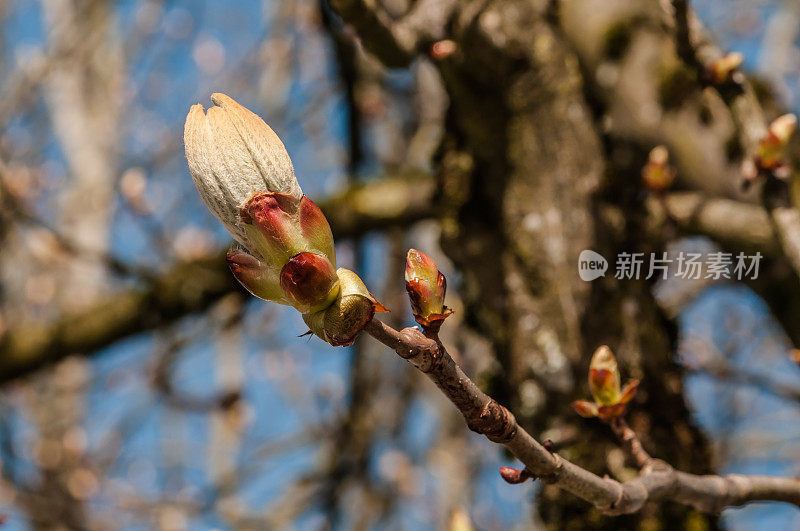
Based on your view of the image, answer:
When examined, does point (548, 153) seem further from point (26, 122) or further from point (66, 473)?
point (26, 122)

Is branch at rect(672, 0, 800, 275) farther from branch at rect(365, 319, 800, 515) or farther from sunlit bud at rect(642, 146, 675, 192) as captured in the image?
branch at rect(365, 319, 800, 515)

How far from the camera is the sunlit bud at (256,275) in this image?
0.52m

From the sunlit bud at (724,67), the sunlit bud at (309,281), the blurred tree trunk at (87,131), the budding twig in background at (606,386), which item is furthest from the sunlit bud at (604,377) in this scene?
the blurred tree trunk at (87,131)

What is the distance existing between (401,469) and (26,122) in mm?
3834

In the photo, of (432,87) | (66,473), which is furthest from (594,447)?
(66,473)

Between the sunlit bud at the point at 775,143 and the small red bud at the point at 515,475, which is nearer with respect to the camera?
the small red bud at the point at 515,475

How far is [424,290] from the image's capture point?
0.55m

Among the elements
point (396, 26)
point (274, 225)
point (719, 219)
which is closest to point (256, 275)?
point (274, 225)

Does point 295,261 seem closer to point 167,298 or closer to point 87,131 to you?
point 167,298

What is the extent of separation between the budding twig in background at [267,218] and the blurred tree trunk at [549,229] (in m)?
0.66

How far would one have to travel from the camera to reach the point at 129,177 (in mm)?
2229

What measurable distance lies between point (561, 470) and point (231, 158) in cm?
40

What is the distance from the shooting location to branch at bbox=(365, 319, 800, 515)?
0.51m

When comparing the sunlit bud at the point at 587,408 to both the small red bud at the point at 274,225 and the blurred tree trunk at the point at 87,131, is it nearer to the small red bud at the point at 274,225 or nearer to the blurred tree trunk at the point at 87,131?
the small red bud at the point at 274,225
